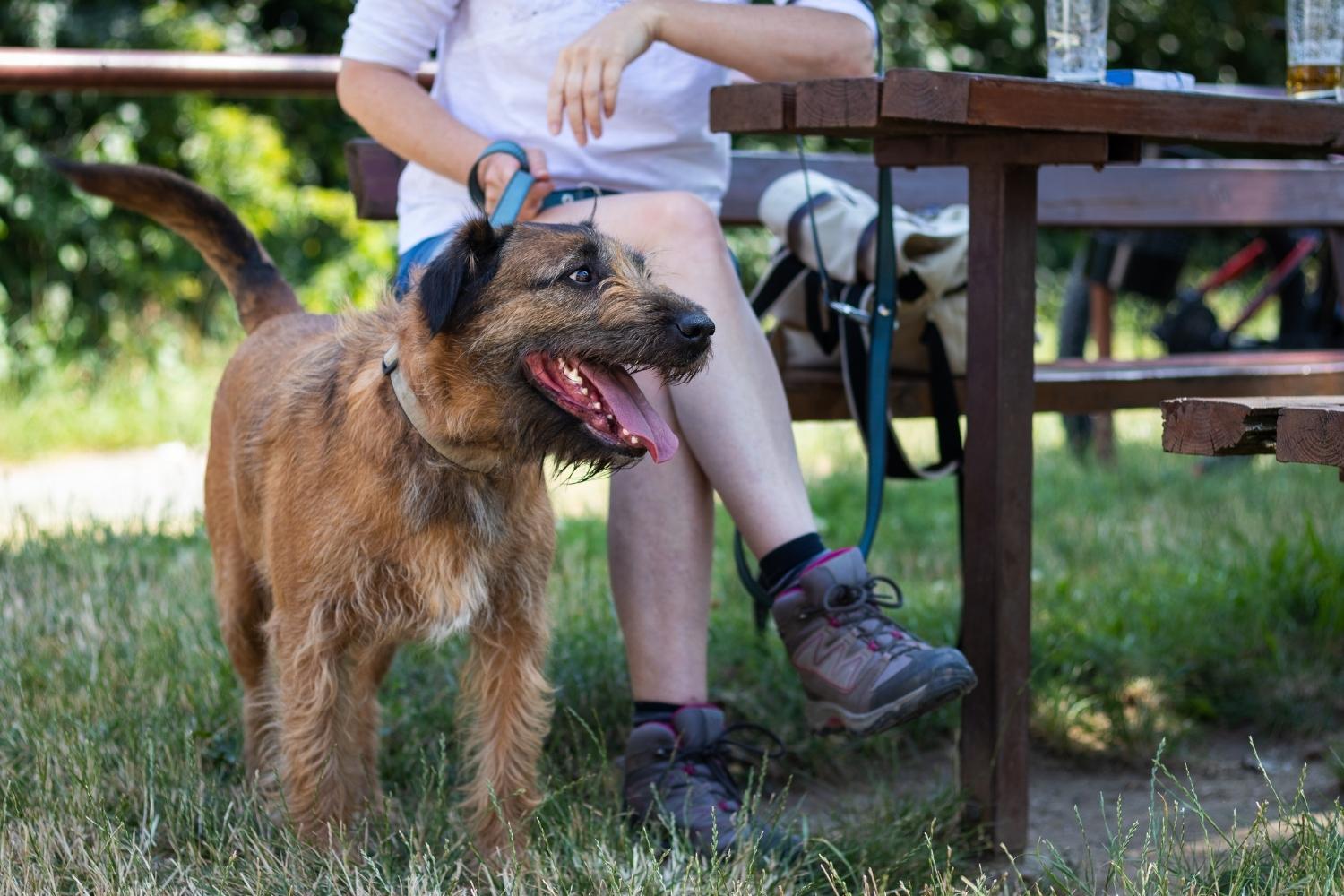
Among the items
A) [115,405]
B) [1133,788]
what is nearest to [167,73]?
[1133,788]

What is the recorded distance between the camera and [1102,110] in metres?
2.73

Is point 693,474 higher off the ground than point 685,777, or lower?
higher

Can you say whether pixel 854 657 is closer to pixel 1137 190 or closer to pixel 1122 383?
pixel 1122 383

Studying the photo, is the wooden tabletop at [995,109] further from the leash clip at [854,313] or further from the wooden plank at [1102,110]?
the leash clip at [854,313]

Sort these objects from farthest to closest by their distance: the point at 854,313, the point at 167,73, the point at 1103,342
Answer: the point at 1103,342
the point at 167,73
the point at 854,313

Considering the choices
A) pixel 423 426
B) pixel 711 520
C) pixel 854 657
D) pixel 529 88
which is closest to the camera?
pixel 423 426

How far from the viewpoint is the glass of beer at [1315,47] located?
3377 mm

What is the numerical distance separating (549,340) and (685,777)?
96 cm

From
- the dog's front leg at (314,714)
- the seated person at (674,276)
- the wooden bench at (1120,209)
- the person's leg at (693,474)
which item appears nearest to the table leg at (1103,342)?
the wooden bench at (1120,209)

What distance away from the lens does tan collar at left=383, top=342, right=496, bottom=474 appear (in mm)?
2518

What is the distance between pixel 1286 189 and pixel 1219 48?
31.3 feet

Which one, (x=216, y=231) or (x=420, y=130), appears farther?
(x=216, y=231)

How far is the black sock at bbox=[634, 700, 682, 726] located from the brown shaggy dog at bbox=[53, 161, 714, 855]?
8.9 inches

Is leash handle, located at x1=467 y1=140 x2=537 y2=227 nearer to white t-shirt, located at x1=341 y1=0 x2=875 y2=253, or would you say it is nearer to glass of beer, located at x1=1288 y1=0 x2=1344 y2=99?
white t-shirt, located at x1=341 y1=0 x2=875 y2=253
